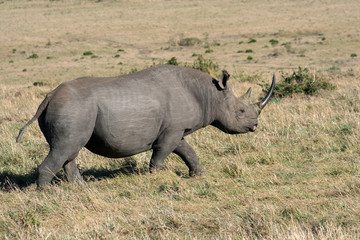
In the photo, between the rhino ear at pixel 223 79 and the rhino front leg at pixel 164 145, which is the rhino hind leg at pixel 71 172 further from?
the rhino ear at pixel 223 79

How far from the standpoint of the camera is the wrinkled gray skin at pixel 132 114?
614 centimetres

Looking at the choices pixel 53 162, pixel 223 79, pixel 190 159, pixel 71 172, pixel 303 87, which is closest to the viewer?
pixel 53 162

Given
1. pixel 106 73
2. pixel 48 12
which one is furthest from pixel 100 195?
pixel 48 12

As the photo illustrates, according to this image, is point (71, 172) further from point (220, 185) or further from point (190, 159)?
point (220, 185)

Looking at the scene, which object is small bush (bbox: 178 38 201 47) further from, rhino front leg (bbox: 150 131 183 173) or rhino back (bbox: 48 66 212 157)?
rhino front leg (bbox: 150 131 183 173)

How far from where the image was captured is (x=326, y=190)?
20.4 feet

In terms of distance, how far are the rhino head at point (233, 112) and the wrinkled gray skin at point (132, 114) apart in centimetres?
1

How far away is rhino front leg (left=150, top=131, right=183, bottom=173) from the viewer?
689 centimetres

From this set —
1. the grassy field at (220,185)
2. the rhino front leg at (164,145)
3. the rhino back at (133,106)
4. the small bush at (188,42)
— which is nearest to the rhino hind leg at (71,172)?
the grassy field at (220,185)

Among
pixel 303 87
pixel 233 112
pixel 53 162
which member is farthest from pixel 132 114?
pixel 303 87

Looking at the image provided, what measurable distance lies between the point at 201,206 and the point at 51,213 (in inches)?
64.6

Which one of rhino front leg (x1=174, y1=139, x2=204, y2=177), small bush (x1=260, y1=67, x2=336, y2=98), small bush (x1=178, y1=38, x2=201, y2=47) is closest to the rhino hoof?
rhino front leg (x1=174, y1=139, x2=204, y2=177)

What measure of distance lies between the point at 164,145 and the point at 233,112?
4.30 ft

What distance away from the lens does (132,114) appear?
6504mm
